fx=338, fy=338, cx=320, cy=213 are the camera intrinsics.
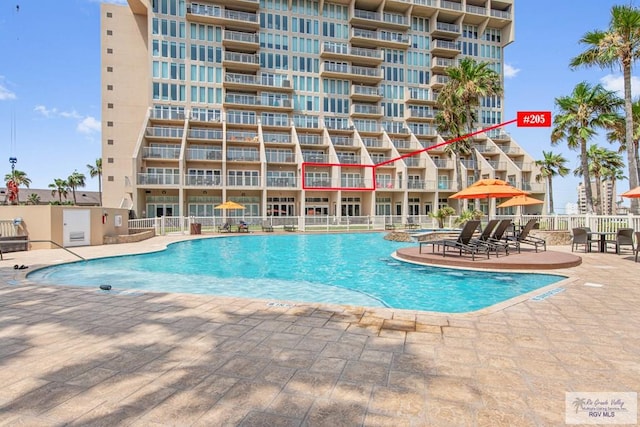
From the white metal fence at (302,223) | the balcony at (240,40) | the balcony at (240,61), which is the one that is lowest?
the white metal fence at (302,223)

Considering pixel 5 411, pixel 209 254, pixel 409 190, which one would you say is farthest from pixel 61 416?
pixel 409 190

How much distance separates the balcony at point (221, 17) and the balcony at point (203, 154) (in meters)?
13.3

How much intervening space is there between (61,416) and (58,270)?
9107mm

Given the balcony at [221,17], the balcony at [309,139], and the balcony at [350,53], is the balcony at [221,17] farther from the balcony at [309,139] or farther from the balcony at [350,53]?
the balcony at [309,139]

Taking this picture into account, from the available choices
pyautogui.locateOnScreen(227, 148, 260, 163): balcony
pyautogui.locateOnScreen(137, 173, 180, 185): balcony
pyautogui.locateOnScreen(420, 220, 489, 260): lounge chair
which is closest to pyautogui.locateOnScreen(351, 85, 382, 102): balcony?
pyautogui.locateOnScreen(227, 148, 260, 163): balcony

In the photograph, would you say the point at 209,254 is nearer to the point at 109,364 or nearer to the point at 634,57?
the point at 109,364

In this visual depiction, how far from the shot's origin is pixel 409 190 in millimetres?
34031

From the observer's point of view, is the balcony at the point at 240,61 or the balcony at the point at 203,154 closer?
the balcony at the point at 203,154

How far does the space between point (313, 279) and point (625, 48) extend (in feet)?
61.7

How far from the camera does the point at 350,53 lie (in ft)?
122

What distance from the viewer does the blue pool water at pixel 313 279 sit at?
687 centimetres

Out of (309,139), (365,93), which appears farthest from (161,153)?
(365,93)

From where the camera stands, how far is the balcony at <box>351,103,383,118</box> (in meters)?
37.1

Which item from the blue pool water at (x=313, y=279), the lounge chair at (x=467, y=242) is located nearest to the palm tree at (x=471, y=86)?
the lounge chair at (x=467, y=242)
